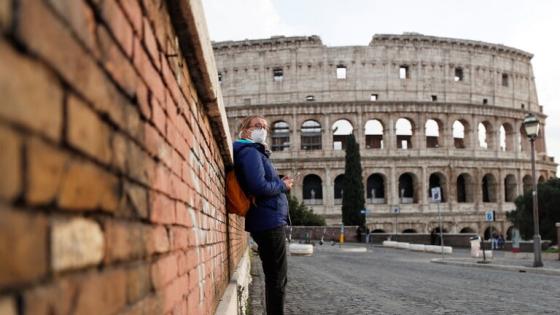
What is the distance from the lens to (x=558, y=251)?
839 inches

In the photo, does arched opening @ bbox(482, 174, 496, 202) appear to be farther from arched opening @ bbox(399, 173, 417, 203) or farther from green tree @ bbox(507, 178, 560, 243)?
green tree @ bbox(507, 178, 560, 243)

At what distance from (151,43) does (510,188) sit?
56.0 metres

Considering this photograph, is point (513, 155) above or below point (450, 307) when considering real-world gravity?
above

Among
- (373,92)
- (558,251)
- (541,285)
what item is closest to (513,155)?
(373,92)

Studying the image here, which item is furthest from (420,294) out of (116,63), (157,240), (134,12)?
(116,63)

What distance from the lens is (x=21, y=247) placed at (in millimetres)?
764

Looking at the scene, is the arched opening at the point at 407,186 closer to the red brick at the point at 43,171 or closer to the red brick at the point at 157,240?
the red brick at the point at 157,240

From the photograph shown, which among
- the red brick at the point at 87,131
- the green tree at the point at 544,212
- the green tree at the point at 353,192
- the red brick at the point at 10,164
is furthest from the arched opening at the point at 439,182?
the red brick at the point at 10,164

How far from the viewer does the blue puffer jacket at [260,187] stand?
437 cm

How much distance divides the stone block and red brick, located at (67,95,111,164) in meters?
0.13

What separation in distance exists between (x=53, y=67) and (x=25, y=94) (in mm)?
105

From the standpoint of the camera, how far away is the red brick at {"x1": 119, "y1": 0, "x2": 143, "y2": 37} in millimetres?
1406

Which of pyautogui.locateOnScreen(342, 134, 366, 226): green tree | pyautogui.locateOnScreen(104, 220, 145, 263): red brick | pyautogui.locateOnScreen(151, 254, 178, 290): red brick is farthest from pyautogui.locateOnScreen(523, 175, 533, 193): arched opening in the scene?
pyautogui.locateOnScreen(104, 220, 145, 263): red brick

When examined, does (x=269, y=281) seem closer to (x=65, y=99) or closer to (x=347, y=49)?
(x=65, y=99)
